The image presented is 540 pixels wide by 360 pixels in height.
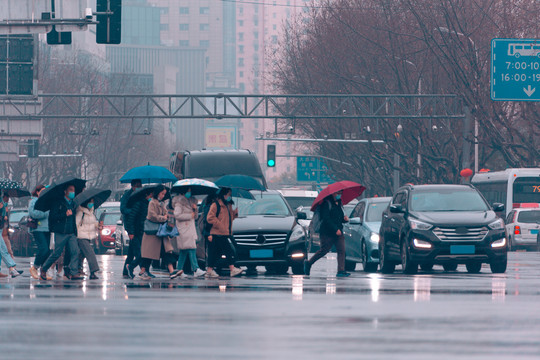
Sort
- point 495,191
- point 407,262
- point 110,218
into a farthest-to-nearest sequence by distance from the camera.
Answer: point 495,191
point 110,218
point 407,262

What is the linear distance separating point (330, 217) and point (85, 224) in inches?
176

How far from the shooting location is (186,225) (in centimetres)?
2230

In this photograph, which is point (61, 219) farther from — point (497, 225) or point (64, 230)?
point (497, 225)

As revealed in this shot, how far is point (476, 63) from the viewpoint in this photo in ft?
150

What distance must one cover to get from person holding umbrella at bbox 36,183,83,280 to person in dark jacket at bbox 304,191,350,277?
438 cm

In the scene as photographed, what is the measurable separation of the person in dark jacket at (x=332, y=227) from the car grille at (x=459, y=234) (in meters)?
1.71

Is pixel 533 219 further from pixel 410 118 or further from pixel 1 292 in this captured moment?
pixel 1 292

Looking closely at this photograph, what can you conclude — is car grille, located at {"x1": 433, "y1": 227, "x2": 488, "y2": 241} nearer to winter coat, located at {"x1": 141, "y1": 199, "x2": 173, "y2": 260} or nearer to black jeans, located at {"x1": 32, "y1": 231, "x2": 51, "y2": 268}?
winter coat, located at {"x1": 141, "y1": 199, "x2": 173, "y2": 260}

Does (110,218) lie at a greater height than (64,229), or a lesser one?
lesser

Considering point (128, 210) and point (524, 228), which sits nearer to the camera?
point (128, 210)

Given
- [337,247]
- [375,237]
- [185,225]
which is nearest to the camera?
[185,225]

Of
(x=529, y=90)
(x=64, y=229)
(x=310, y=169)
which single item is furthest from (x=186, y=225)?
(x=310, y=169)

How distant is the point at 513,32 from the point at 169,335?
109 ft

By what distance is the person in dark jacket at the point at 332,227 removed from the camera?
76.7 feet
